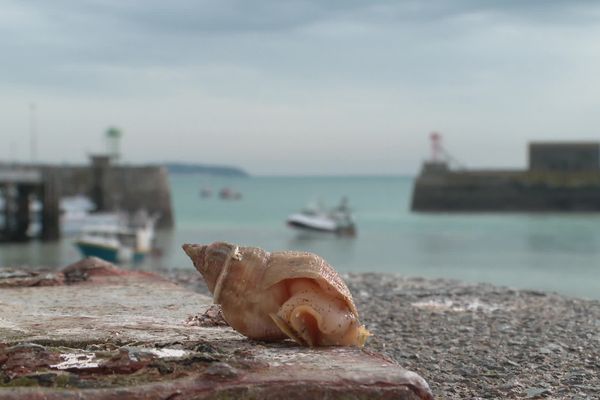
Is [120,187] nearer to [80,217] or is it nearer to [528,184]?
[80,217]

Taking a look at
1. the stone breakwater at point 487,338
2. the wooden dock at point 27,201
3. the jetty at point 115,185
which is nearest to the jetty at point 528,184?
the jetty at point 115,185

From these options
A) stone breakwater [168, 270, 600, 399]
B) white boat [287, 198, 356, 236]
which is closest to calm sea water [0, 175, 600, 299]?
white boat [287, 198, 356, 236]

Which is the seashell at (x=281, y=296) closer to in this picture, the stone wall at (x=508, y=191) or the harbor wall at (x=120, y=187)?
the harbor wall at (x=120, y=187)

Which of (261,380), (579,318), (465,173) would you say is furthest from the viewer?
(465,173)

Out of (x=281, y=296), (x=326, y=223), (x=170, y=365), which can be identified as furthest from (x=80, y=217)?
(x=170, y=365)

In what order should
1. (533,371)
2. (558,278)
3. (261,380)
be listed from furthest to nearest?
(558,278) < (533,371) < (261,380)

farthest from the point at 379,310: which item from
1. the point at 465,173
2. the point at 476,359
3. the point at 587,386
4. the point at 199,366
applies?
the point at 465,173

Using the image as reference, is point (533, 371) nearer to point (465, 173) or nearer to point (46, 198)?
point (46, 198)
